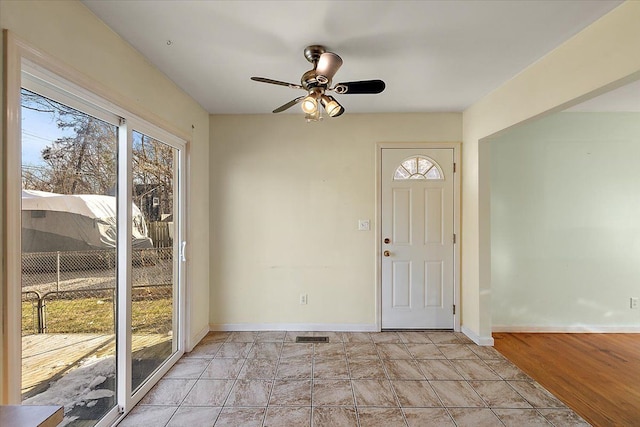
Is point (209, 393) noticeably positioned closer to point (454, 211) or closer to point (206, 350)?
point (206, 350)

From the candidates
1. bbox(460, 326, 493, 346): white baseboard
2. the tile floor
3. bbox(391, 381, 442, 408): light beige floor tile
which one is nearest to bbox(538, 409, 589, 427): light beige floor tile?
the tile floor

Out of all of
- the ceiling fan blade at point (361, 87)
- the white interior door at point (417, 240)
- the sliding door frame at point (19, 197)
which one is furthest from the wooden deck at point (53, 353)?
the white interior door at point (417, 240)

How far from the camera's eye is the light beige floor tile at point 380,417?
195 centimetres

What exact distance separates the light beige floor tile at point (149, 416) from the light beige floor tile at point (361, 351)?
1575mm

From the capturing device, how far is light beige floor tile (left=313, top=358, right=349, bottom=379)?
99.3 inches

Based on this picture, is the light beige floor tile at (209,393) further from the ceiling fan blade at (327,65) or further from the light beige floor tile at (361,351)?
the ceiling fan blade at (327,65)

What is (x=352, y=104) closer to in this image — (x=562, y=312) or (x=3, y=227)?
(x=3, y=227)

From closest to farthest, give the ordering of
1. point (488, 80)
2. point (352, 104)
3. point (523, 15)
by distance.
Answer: point (523, 15), point (488, 80), point (352, 104)

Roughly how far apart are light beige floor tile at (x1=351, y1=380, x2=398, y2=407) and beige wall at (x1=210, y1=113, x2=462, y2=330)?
1066 mm

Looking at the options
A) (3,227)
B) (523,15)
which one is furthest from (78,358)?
(523,15)

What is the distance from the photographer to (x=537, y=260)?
343 centimetres

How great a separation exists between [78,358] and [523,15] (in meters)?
3.39

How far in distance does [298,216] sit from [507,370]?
2534 millimetres

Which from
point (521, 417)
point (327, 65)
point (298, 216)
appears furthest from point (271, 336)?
point (327, 65)
